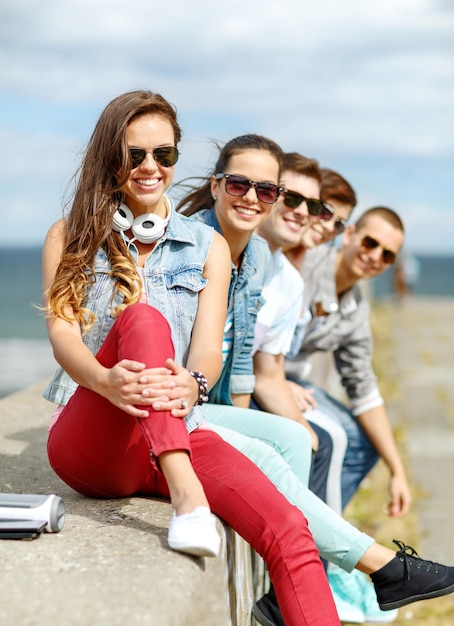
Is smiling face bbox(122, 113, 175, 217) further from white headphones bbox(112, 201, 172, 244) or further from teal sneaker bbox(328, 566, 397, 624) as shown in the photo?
teal sneaker bbox(328, 566, 397, 624)

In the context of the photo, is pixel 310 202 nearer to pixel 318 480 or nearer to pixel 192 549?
pixel 318 480

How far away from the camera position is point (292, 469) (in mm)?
3758

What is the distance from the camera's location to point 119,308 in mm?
3295

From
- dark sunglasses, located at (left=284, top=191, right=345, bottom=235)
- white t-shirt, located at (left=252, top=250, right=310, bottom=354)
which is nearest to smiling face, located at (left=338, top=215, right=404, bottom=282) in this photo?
dark sunglasses, located at (left=284, top=191, right=345, bottom=235)

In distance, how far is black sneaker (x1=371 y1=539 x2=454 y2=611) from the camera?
340 centimetres

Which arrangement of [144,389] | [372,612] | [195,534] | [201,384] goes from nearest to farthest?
[195,534], [144,389], [201,384], [372,612]

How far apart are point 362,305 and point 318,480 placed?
1.26 m

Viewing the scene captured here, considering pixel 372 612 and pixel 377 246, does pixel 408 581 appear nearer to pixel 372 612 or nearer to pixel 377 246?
pixel 372 612

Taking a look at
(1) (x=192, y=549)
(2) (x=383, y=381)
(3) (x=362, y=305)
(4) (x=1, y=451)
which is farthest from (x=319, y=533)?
(2) (x=383, y=381)

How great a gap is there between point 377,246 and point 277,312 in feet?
3.71

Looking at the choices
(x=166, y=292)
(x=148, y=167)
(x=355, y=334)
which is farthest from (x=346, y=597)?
(x=148, y=167)

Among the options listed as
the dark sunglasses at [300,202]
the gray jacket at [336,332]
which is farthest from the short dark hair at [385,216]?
Answer: the dark sunglasses at [300,202]

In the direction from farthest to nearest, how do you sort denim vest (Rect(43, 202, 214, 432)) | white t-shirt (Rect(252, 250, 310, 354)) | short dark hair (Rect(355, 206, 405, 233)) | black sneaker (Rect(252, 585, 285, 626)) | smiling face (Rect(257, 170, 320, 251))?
1. short dark hair (Rect(355, 206, 405, 233))
2. smiling face (Rect(257, 170, 320, 251))
3. white t-shirt (Rect(252, 250, 310, 354))
4. denim vest (Rect(43, 202, 214, 432))
5. black sneaker (Rect(252, 585, 285, 626))

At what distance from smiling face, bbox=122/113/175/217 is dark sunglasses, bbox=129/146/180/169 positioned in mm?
12
